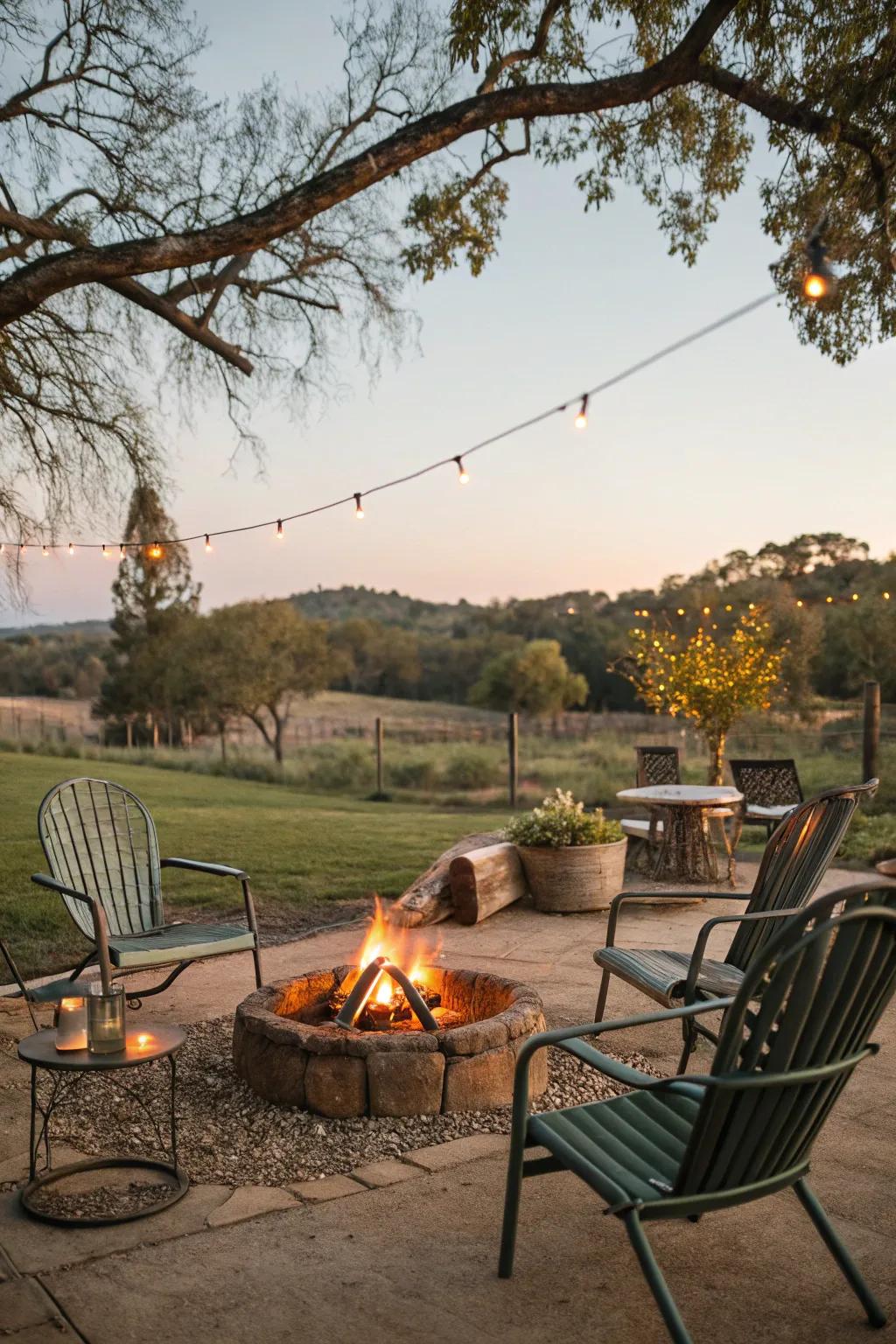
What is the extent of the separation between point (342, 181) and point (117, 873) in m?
3.01

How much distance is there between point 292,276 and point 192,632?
55.2ft

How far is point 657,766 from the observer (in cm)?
838

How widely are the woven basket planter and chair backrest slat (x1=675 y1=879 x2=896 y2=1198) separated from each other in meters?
4.32

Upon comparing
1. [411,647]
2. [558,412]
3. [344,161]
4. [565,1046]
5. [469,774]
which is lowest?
[469,774]

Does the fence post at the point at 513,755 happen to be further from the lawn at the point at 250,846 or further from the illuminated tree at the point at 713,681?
the illuminated tree at the point at 713,681

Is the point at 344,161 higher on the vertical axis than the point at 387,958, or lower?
higher

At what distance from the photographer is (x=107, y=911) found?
4.27 metres

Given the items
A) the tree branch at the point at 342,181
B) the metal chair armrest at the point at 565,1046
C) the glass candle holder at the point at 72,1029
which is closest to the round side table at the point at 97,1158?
the glass candle holder at the point at 72,1029

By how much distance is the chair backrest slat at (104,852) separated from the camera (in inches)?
169

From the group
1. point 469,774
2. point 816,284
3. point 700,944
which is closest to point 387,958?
point 700,944

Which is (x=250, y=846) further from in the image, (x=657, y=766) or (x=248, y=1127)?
(x=248, y=1127)

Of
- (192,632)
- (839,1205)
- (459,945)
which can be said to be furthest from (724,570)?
(839,1205)

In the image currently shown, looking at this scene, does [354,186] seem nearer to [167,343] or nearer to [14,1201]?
[167,343]

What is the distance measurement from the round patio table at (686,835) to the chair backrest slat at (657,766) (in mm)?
837
